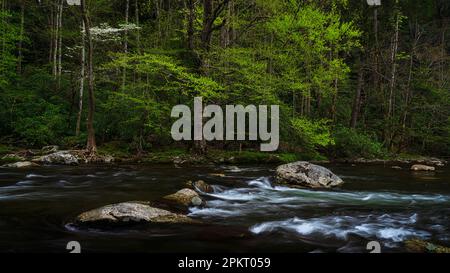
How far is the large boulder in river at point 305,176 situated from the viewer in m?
12.6

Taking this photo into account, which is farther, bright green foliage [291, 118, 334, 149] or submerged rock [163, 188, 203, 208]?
A: bright green foliage [291, 118, 334, 149]

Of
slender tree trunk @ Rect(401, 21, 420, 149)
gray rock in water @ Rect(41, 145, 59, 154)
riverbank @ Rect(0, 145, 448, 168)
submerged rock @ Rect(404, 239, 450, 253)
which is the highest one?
slender tree trunk @ Rect(401, 21, 420, 149)

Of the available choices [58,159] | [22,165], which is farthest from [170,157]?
[22,165]

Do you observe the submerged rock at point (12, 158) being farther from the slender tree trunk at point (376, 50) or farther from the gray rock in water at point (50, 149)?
the slender tree trunk at point (376, 50)

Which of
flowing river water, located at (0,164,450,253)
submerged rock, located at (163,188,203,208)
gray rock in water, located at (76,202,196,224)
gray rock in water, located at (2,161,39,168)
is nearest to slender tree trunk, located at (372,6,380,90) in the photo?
flowing river water, located at (0,164,450,253)

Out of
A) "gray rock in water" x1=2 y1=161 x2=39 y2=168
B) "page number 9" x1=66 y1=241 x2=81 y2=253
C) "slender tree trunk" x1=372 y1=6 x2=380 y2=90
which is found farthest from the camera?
"slender tree trunk" x1=372 y1=6 x2=380 y2=90

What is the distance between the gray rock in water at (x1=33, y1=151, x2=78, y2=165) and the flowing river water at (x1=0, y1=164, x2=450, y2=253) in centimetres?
89

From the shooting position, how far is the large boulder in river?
12.6 meters

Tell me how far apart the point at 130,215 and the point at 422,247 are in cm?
490

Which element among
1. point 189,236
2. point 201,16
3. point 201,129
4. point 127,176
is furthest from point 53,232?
point 201,16

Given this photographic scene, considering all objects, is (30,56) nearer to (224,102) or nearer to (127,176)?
(224,102)

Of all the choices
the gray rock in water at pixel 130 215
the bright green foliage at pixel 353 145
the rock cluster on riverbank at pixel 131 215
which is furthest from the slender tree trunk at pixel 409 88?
the gray rock in water at pixel 130 215

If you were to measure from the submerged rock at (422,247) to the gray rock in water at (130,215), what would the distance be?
3785 mm

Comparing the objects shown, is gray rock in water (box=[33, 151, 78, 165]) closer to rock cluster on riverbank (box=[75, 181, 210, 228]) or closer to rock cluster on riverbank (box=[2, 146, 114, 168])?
rock cluster on riverbank (box=[2, 146, 114, 168])
